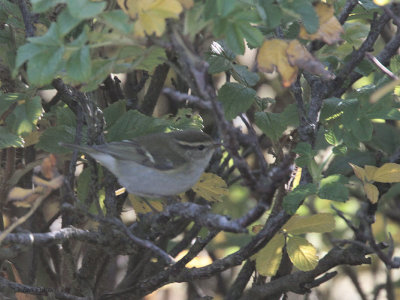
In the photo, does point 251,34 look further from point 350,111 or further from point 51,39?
point 350,111

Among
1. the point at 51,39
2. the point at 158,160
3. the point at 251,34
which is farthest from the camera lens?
the point at 158,160

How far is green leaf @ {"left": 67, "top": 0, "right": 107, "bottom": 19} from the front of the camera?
153 cm

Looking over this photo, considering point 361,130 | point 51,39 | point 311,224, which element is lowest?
point 311,224

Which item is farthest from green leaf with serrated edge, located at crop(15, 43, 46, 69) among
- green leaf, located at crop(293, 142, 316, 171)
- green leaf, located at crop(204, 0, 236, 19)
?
green leaf, located at crop(293, 142, 316, 171)

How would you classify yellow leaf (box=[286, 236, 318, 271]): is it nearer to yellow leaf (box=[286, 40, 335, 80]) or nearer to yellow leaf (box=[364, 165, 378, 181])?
yellow leaf (box=[364, 165, 378, 181])

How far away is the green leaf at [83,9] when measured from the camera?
60.1 inches

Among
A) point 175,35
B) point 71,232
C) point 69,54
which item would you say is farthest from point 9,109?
point 175,35

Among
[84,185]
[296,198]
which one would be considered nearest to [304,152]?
[296,198]

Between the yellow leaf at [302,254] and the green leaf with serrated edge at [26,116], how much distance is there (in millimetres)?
1125

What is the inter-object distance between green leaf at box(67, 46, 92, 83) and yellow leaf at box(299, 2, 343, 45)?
71 cm

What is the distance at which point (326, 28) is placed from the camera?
1920mm

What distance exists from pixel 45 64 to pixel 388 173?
1.33 metres

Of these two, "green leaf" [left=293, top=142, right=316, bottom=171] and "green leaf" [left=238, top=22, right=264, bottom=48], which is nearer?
"green leaf" [left=238, top=22, right=264, bottom=48]

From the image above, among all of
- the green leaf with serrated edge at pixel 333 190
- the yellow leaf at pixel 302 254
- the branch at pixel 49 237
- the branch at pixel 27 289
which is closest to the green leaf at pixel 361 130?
the green leaf with serrated edge at pixel 333 190
